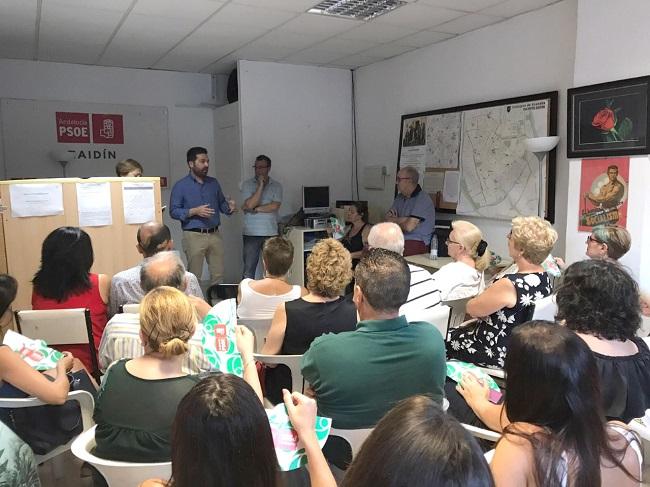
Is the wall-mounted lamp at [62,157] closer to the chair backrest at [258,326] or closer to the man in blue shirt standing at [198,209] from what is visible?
the man in blue shirt standing at [198,209]

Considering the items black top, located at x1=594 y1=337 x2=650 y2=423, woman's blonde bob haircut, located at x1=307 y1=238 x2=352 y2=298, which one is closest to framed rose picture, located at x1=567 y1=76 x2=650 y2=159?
black top, located at x1=594 y1=337 x2=650 y2=423

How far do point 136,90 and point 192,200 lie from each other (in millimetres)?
Result: 2101

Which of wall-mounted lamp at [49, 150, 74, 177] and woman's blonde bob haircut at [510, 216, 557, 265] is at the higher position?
wall-mounted lamp at [49, 150, 74, 177]

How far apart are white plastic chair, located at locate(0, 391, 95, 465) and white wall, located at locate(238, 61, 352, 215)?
4.28 meters

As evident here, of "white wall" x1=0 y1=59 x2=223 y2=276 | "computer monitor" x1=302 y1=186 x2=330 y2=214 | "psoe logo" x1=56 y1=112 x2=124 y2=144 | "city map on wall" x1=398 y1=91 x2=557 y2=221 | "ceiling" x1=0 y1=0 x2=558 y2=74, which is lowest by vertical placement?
"computer monitor" x1=302 y1=186 x2=330 y2=214

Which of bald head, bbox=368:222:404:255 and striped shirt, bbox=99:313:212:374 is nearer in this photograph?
striped shirt, bbox=99:313:212:374

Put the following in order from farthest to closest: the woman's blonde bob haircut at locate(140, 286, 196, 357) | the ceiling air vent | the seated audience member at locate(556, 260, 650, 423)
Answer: the ceiling air vent, the seated audience member at locate(556, 260, 650, 423), the woman's blonde bob haircut at locate(140, 286, 196, 357)

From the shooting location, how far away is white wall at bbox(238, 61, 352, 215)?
238 inches

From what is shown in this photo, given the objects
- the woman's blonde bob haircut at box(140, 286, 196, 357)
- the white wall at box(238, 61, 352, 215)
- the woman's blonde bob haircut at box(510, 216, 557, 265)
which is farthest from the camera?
the white wall at box(238, 61, 352, 215)

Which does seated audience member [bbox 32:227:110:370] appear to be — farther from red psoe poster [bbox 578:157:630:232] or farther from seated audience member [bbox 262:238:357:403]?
red psoe poster [bbox 578:157:630:232]

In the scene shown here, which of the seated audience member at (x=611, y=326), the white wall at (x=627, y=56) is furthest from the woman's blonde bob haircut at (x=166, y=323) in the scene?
the white wall at (x=627, y=56)

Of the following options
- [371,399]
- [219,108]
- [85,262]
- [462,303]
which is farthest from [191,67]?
[371,399]

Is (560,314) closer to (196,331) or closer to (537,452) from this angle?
(537,452)

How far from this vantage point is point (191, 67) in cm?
625
